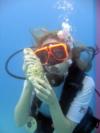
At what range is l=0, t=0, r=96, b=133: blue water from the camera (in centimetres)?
151

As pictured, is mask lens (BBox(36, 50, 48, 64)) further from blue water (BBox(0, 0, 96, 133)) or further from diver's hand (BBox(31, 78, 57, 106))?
blue water (BBox(0, 0, 96, 133))

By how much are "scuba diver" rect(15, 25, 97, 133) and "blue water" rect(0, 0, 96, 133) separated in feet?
0.90

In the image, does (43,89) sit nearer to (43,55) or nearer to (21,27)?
(43,55)

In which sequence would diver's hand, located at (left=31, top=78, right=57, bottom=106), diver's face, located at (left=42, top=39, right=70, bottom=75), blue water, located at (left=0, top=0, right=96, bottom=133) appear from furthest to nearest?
blue water, located at (left=0, top=0, right=96, bottom=133) < diver's face, located at (left=42, top=39, right=70, bottom=75) < diver's hand, located at (left=31, top=78, right=57, bottom=106)

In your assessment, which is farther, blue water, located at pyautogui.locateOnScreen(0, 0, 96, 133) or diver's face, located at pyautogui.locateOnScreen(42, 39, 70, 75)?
blue water, located at pyautogui.locateOnScreen(0, 0, 96, 133)

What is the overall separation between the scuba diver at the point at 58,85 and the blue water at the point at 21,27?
274 millimetres

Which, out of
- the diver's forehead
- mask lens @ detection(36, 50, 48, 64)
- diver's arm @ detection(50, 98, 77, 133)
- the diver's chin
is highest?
the diver's forehead

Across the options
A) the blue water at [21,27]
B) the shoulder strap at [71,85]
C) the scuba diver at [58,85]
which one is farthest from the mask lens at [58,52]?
the blue water at [21,27]

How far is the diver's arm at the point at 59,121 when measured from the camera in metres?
1.15

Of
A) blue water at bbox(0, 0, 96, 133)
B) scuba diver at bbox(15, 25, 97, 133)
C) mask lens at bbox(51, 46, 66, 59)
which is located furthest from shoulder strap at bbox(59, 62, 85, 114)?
blue water at bbox(0, 0, 96, 133)

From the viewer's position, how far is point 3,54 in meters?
1.62

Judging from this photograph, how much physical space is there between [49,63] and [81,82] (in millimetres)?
176

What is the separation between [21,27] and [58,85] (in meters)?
0.47

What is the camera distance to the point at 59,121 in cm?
116
